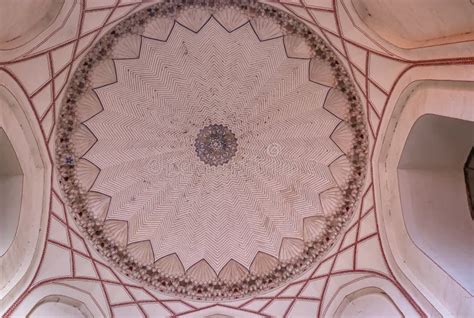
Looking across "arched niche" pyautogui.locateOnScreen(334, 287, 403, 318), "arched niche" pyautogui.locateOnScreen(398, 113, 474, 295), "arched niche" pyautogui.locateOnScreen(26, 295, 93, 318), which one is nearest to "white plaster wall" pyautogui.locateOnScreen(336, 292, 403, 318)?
"arched niche" pyautogui.locateOnScreen(334, 287, 403, 318)

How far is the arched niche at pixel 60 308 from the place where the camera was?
6523 mm

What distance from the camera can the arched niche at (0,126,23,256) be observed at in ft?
20.4

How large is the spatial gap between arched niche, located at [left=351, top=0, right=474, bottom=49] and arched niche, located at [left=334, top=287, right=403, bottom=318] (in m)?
3.09

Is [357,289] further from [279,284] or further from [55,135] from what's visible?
[55,135]

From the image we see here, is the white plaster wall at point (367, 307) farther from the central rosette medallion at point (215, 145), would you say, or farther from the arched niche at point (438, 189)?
the central rosette medallion at point (215, 145)

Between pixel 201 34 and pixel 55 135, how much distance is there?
2311 mm

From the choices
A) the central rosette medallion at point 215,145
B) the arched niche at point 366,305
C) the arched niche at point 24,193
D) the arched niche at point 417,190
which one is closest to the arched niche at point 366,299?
the arched niche at point 366,305

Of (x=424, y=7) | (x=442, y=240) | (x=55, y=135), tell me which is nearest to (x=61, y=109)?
(x=55, y=135)

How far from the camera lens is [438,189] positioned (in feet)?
20.9

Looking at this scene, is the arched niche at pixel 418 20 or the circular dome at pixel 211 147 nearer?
the arched niche at pixel 418 20

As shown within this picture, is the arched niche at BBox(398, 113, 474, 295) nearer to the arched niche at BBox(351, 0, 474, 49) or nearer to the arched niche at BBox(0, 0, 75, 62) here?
the arched niche at BBox(351, 0, 474, 49)

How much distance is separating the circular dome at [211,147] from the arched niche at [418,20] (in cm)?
90

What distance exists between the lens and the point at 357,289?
Result: 703cm

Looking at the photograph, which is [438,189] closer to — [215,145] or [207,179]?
[215,145]
